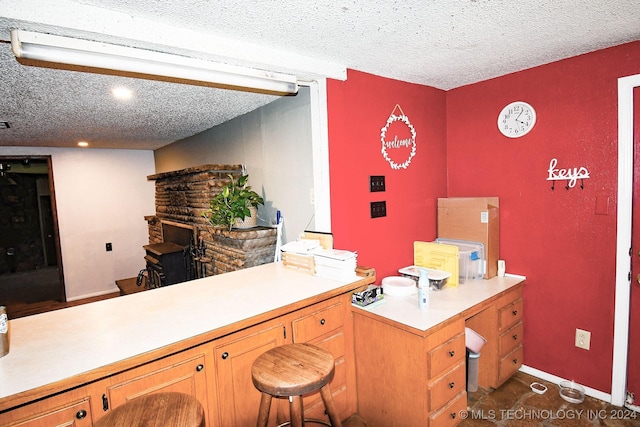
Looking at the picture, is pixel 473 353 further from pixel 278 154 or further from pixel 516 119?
pixel 278 154

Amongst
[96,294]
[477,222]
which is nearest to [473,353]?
[477,222]

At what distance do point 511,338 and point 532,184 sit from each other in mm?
1161

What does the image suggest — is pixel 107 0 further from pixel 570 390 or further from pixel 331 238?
pixel 570 390

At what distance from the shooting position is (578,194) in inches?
93.5

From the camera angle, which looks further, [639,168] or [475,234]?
[475,234]

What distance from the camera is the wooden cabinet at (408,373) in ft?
5.99

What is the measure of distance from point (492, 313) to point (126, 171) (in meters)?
5.36

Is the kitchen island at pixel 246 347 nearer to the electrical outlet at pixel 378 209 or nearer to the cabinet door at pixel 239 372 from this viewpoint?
the cabinet door at pixel 239 372

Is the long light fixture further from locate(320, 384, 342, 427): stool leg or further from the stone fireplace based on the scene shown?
locate(320, 384, 342, 427): stool leg

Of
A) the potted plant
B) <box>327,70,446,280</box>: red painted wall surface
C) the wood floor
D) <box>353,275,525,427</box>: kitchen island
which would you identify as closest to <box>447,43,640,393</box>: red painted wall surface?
<box>327,70,446,280</box>: red painted wall surface

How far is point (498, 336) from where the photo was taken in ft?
7.87

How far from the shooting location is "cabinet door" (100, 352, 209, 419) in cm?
127

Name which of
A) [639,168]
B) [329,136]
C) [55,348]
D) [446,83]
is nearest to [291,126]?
[329,136]
